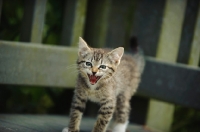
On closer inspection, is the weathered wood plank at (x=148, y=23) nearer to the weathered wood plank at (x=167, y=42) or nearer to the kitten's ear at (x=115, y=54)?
the weathered wood plank at (x=167, y=42)

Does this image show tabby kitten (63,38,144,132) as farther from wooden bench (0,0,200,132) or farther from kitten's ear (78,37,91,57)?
wooden bench (0,0,200,132)

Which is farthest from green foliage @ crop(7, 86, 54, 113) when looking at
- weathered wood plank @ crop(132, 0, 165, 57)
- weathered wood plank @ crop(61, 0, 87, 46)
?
weathered wood plank @ crop(132, 0, 165, 57)

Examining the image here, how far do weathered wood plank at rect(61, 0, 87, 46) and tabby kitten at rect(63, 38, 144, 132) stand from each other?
31.7 inches

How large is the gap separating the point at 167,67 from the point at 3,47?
190 centimetres

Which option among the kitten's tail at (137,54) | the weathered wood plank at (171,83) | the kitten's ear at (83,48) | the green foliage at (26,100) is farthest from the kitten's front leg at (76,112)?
the green foliage at (26,100)

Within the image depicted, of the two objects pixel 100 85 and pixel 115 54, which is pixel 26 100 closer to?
pixel 100 85

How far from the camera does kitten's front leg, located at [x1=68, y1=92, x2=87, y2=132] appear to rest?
14.7 feet

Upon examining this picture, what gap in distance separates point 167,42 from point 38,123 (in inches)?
74.1

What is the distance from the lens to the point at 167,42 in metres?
5.63

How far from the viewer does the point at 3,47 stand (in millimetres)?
4691

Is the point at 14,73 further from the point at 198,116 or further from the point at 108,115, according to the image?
the point at 198,116

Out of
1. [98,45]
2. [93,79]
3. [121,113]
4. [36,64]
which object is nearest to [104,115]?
[93,79]

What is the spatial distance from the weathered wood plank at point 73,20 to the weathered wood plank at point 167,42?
97 centimetres

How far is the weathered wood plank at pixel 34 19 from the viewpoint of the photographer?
498 cm
